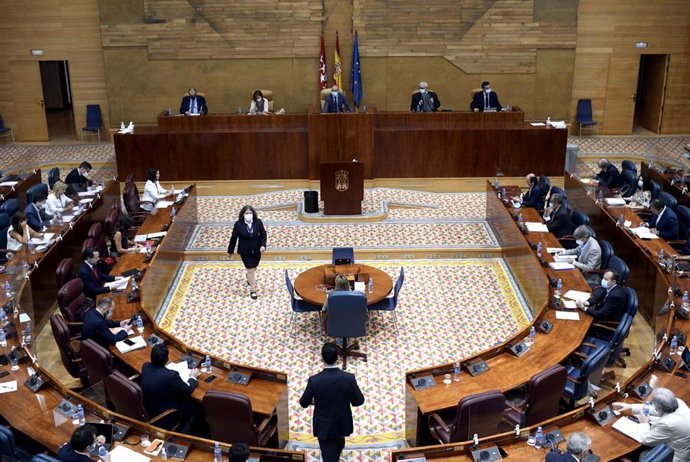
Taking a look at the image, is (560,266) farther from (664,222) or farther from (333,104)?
(333,104)

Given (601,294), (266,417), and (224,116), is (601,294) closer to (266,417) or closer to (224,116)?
(266,417)

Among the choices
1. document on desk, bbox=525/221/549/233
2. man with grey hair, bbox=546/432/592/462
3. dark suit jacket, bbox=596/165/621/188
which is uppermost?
dark suit jacket, bbox=596/165/621/188

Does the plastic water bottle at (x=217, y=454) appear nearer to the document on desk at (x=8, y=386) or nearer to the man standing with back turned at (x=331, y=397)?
the man standing with back turned at (x=331, y=397)

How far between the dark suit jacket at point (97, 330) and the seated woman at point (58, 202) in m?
4.78

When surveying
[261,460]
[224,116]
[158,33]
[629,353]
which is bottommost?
[629,353]

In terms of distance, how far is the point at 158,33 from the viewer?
63.8ft

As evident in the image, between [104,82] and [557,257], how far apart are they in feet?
48.1

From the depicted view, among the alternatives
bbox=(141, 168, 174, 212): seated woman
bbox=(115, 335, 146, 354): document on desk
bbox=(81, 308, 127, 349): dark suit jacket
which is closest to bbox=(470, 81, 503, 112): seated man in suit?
bbox=(141, 168, 174, 212): seated woman

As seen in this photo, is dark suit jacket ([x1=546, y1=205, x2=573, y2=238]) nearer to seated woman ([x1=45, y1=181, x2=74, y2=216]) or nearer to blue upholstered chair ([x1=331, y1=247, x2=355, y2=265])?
blue upholstered chair ([x1=331, y1=247, x2=355, y2=265])

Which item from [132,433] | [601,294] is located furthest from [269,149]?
[132,433]

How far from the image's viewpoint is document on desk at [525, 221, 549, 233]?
11375mm

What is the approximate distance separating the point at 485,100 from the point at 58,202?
31.4 ft

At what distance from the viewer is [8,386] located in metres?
6.97

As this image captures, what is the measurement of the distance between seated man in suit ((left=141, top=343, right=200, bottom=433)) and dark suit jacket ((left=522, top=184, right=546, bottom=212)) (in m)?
7.76
